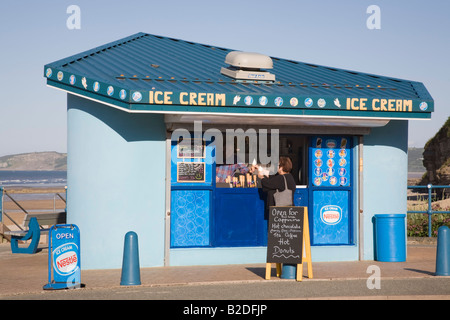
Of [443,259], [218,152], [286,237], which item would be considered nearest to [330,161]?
[218,152]

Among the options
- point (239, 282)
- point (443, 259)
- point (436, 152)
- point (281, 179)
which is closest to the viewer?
point (239, 282)

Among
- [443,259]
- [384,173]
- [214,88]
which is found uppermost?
[214,88]

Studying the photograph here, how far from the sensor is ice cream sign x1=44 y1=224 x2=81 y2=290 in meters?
9.73

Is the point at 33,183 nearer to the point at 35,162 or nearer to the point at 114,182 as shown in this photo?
the point at 114,182

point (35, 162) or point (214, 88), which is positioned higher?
point (35, 162)

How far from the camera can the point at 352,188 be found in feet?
43.4

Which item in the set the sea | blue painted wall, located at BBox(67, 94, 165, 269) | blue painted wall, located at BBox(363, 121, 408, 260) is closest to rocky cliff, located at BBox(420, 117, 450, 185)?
the sea

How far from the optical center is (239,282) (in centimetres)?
1044

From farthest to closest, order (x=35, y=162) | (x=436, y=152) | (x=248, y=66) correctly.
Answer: (x=35, y=162) → (x=436, y=152) → (x=248, y=66)

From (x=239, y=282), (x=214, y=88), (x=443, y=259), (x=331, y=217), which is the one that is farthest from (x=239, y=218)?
(x=443, y=259)

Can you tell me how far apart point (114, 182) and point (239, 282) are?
302 cm

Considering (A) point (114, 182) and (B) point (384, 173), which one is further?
(B) point (384, 173)

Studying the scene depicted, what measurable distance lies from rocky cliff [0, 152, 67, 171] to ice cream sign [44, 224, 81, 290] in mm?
162520
